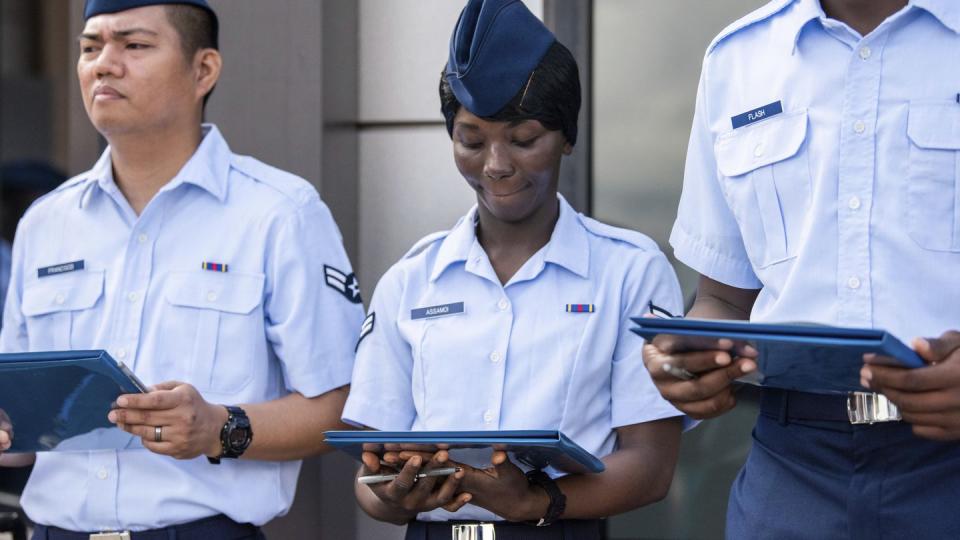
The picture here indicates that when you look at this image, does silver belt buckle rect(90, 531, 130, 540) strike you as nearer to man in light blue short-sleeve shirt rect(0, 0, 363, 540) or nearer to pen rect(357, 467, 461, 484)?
man in light blue short-sleeve shirt rect(0, 0, 363, 540)

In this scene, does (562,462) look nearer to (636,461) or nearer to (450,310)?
(636,461)

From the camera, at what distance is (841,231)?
2.26 m

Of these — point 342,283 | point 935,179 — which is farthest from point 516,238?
point 935,179

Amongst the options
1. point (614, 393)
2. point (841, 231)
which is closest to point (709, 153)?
point (841, 231)

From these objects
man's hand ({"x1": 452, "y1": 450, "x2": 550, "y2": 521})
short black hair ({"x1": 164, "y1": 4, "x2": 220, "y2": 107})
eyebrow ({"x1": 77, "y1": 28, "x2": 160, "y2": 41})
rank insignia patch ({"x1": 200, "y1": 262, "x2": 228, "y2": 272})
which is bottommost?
man's hand ({"x1": 452, "y1": 450, "x2": 550, "y2": 521})

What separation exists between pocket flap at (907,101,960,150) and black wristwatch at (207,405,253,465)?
5.17 ft

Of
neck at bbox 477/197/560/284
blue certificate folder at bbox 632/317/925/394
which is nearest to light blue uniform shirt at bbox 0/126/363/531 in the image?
neck at bbox 477/197/560/284

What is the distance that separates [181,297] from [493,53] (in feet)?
3.04

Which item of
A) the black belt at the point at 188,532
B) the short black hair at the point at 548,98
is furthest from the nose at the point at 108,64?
the black belt at the point at 188,532

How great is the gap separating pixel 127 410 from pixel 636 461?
3.40 feet

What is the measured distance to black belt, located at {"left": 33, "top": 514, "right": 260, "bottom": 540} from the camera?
3080 millimetres

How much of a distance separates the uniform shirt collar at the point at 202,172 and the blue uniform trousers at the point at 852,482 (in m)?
1.61

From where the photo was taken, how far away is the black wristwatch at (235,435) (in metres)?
3.06

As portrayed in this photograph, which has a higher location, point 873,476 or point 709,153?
point 709,153
